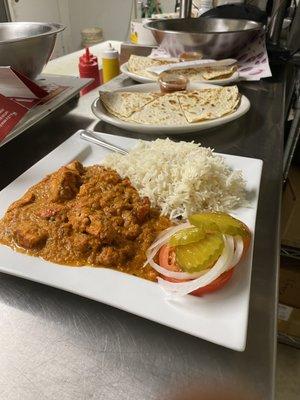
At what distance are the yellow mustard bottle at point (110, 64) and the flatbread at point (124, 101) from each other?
16.1 inches

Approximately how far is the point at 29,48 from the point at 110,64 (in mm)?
611

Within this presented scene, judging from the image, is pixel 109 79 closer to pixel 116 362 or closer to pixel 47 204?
pixel 47 204

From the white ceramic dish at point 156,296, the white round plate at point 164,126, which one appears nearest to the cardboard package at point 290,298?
the white round plate at point 164,126

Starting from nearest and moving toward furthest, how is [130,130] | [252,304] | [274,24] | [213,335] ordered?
[213,335] < [252,304] < [130,130] < [274,24]

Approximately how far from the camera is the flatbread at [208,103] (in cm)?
110

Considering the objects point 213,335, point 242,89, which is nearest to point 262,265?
point 213,335

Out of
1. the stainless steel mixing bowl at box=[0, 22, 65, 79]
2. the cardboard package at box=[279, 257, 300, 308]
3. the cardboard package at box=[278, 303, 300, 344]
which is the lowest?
the cardboard package at box=[278, 303, 300, 344]

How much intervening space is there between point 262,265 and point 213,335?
229 mm

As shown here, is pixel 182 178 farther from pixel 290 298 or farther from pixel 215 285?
pixel 290 298

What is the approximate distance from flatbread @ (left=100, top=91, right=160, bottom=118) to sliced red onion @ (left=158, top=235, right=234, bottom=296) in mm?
727

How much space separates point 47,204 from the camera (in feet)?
2.23

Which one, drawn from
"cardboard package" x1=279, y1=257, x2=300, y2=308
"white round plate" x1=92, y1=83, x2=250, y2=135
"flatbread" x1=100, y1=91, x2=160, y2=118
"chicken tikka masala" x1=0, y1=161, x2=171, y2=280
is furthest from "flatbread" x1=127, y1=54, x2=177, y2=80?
"cardboard package" x1=279, y1=257, x2=300, y2=308

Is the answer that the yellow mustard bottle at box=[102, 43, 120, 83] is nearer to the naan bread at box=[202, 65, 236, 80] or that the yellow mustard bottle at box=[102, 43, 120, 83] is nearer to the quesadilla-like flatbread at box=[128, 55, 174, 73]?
the quesadilla-like flatbread at box=[128, 55, 174, 73]

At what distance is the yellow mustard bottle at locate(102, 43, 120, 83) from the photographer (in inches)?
61.4
